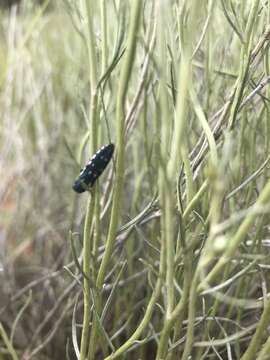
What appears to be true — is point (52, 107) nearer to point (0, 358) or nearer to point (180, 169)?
point (0, 358)

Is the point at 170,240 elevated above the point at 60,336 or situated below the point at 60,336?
above

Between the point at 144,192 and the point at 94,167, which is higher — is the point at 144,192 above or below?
below

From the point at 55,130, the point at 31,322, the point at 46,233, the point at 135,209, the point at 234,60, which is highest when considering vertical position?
the point at 234,60

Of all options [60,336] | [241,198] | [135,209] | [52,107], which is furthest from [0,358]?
[52,107]

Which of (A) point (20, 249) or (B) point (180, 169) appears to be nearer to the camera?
(B) point (180, 169)

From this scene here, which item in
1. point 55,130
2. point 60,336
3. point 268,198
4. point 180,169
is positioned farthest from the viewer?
point 55,130

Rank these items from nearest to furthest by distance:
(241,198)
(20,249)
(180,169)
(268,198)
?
1. (268,198)
2. (180,169)
3. (241,198)
4. (20,249)

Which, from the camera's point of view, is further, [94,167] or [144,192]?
[144,192]
